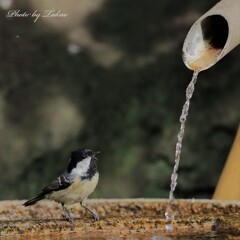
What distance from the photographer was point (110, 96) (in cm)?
532

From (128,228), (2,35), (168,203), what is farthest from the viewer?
(2,35)

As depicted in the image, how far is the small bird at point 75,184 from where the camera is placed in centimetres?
303

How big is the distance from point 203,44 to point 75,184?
28.9 inches

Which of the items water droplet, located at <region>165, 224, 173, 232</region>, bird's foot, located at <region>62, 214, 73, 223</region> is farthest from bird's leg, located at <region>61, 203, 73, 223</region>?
water droplet, located at <region>165, 224, 173, 232</region>

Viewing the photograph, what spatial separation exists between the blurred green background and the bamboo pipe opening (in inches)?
77.9

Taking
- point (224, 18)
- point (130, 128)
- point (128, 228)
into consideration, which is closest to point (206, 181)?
point (130, 128)

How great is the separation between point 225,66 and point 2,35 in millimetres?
1420

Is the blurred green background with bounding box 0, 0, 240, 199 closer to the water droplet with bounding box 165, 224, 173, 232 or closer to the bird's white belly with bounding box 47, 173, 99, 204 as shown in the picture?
the bird's white belly with bounding box 47, 173, 99, 204

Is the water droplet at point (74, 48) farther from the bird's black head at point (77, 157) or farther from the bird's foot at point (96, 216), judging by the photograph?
the bird's foot at point (96, 216)

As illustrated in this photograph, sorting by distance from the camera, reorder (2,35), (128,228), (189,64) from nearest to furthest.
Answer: (128,228) < (189,64) < (2,35)

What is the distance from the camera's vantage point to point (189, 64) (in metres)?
3.17

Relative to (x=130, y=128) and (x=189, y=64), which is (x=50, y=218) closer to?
(x=189, y=64)

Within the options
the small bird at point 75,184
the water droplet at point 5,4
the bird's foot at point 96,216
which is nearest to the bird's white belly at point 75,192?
the small bird at point 75,184

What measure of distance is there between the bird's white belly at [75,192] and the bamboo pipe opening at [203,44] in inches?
23.3
